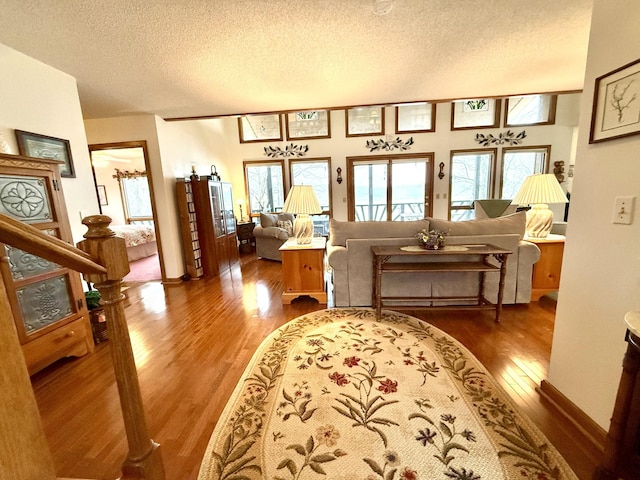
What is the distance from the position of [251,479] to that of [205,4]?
103 inches

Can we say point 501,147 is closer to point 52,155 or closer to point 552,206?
point 552,206

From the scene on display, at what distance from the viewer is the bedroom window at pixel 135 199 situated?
6867 millimetres

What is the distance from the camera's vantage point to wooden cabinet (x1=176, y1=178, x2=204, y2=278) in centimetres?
391

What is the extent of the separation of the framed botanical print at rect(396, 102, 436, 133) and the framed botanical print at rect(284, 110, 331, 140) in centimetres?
168

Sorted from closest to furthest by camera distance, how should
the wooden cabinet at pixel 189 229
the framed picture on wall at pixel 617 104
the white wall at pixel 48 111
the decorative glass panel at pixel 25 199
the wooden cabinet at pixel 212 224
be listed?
the framed picture on wall at pixel 617 104 → the decorative glass panel at pixel 25 199 → the white wall at pixel 48 111 → the wooden cabinet at pixel 189 229 → the wooden cabinet at pixel 212 224

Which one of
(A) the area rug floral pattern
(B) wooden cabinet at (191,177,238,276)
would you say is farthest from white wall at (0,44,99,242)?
(A) the area rug floral pattern

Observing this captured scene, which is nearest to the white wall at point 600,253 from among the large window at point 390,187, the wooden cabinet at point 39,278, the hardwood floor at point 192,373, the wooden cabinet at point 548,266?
the hardwood floor at point 192,373

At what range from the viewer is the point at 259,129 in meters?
6.46

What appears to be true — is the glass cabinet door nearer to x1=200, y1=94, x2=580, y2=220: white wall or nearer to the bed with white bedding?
the bed with white bedding

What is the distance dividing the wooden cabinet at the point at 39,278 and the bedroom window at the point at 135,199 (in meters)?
5.61

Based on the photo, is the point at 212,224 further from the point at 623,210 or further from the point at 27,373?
the point at 623,210

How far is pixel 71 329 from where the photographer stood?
1970mm

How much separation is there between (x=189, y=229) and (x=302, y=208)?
2023 millimetres

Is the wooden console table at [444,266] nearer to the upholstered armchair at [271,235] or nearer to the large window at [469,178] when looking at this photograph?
the upholstered armchair at [271,235]
